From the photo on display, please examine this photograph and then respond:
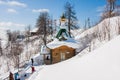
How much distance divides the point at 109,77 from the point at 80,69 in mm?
2374

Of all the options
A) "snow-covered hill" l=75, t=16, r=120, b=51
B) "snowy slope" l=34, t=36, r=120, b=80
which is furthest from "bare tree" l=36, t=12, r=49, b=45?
"snowy slope" l=34, t=36, r=120, b=80

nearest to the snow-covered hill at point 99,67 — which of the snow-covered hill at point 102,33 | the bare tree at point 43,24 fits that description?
the snow-covered hill at point 102,33

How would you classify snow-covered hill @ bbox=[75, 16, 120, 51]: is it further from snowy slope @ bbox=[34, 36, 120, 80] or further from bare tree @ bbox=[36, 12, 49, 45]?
snowy slope @ bbox=[34, 36, 120, 80]

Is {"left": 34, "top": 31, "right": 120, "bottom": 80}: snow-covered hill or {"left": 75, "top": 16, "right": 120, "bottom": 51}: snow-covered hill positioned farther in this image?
{"left": 75, "top": 16, "right": 120, "bottom": 51}: snow-covered hill

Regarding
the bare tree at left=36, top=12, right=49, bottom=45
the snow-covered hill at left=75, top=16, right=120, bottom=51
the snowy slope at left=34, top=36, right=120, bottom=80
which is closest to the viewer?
the snowy slope at left=34, top=36, right=120, bottom=80

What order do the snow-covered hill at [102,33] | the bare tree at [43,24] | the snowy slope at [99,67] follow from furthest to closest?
the bare tree at [43,24]
the snow-covered hill at [102,33]
the snowy slope at [99,67]

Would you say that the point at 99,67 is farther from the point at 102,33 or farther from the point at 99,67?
the point at 102,33

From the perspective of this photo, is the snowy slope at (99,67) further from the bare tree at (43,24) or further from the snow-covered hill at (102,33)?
the bare tree at (43,24)

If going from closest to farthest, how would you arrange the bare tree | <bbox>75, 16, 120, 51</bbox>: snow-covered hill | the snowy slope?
the snowy slope, <bbox>75, 16, 120, 51</bbox>: snow-covered hill, the bare tree

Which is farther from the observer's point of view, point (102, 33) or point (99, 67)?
point (102, 33)

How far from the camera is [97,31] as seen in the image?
40.6 meters

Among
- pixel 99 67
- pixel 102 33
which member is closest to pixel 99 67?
pixel 99 67

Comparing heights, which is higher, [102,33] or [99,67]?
[102,33]

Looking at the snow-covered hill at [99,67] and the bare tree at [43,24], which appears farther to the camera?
the bare tree at [43,24]
